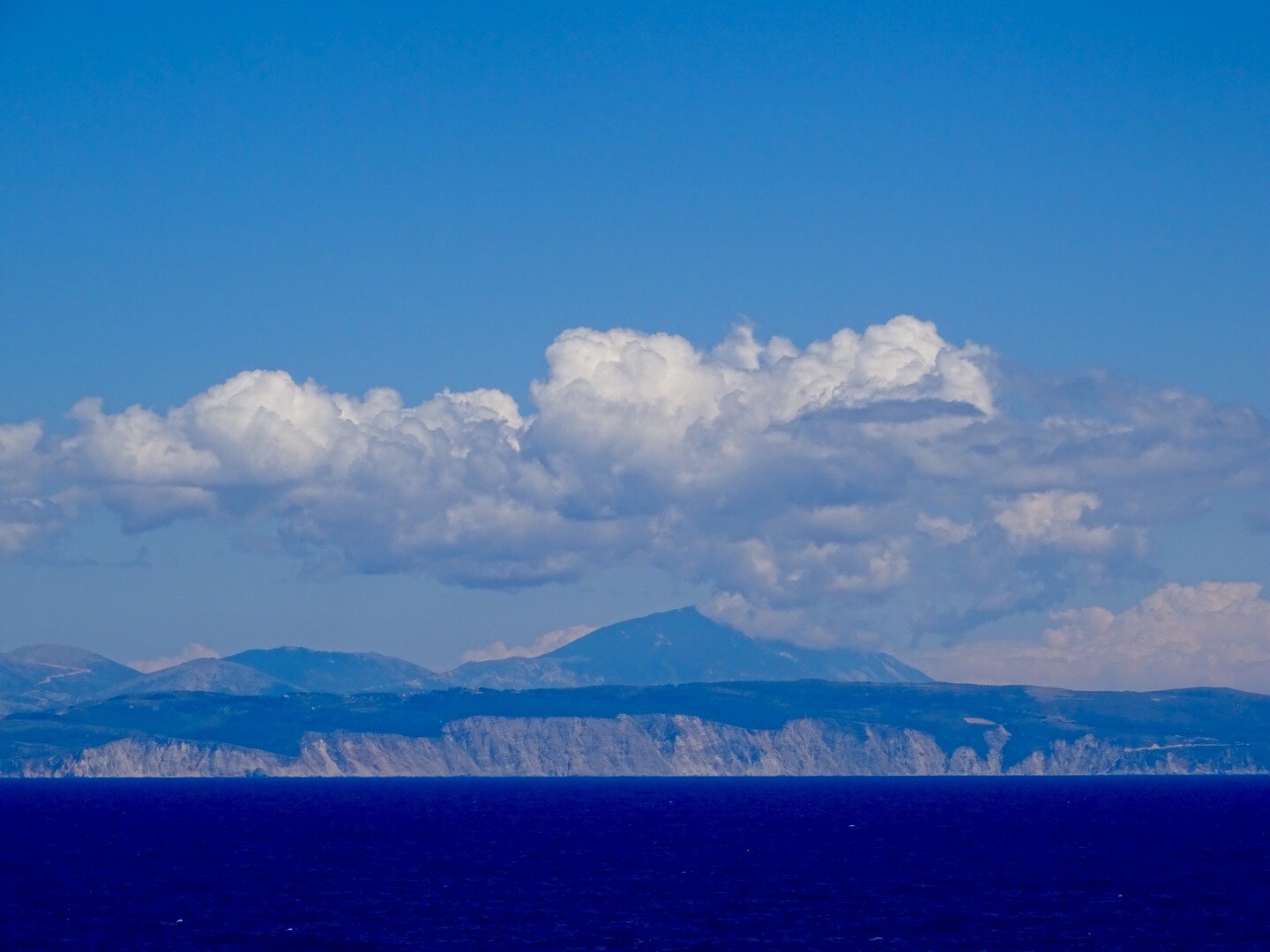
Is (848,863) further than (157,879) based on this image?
Yes

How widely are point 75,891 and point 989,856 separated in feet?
300

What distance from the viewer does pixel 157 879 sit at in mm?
153250

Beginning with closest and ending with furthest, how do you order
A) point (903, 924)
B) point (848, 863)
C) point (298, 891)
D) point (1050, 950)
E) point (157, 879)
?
point (1050, 950) → point (903, 924) → point (298, 891) → point (157, 879) → point (848, 863)

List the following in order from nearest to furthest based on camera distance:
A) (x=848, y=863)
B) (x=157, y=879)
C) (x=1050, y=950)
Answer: (x=1050, y=950), (x=157, y=879), (x=848, y=863)

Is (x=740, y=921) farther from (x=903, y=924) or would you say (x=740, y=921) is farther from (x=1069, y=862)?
(x=1069, y=862)

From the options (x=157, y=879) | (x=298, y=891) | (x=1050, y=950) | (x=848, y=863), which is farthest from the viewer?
(x=848, y=863)

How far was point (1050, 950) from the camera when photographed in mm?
109062

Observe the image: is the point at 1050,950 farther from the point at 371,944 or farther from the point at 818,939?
the point at 371,944

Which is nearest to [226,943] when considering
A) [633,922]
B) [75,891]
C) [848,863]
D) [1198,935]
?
[633,922]

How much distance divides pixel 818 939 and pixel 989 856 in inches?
2849

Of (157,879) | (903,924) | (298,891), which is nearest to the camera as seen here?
(903,924)

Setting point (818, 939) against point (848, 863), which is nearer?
point (818, 939)

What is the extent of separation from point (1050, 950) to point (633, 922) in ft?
96.4

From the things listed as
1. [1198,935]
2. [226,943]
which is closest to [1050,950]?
[1198,935]
